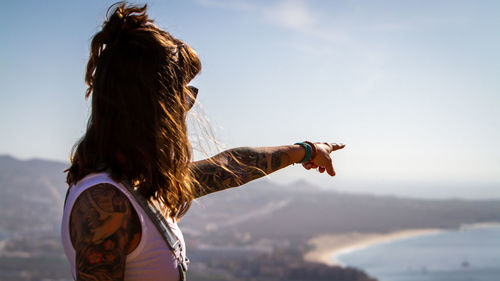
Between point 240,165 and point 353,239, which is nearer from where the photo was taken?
point 240,165

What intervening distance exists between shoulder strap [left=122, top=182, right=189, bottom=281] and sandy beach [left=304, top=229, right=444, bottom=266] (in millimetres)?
41616

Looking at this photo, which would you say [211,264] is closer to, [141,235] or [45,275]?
[45,275]

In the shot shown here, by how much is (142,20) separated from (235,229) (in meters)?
52.2

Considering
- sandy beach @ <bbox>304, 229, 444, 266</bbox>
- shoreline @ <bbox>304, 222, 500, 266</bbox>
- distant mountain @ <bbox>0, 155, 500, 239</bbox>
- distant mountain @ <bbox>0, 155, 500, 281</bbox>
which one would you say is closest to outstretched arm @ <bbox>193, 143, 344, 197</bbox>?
distant mountain @ <bbox>0, 155, 500, 281</bbox>

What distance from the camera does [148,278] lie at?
90 centimetres

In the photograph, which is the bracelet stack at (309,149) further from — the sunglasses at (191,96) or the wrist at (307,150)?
the sunglasses at (191,96)

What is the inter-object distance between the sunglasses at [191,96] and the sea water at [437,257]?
3441 centimetres

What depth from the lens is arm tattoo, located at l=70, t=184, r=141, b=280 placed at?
2.60ft

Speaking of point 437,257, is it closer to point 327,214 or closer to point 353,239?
point 353,239

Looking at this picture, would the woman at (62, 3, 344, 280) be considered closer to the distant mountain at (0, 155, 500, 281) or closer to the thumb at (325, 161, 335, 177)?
the thumb at (325, 161, 335, 177)

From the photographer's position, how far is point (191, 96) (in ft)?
3.47

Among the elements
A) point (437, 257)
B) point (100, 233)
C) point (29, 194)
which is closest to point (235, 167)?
point (100, 233)

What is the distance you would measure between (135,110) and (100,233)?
25cm

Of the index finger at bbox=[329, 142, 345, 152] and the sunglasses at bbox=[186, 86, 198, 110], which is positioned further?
the index finger at bbox=[329, 142, 345, 152]
